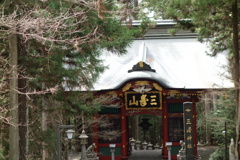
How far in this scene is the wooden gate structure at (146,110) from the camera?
18172mm

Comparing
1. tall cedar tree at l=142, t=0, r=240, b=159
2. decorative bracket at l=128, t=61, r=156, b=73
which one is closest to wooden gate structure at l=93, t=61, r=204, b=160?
decorative bracket at l=128, t=61, r=156, b=73

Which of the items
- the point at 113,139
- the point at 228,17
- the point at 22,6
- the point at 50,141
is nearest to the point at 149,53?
the point at 113,139

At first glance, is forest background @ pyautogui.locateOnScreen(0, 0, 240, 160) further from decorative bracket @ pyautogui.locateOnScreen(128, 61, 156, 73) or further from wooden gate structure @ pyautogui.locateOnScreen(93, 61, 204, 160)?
decorative bracket @ pyautogui.locateOnScreen(128, 61, 156, 73)

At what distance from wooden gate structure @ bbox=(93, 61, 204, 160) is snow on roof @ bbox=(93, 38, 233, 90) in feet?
1.27

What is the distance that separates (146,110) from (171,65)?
8.13ft

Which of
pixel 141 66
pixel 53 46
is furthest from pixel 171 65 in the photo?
pixel 53 46

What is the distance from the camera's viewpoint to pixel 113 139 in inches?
728

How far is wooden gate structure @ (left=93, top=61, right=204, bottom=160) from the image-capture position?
18172 millimetres

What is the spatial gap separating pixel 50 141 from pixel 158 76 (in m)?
6.85

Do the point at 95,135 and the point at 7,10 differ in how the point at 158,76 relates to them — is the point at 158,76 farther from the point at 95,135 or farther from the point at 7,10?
the point at 7,10

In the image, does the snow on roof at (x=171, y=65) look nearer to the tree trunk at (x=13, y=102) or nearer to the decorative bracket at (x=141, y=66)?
the decorative bracket at (x=141, y=66)

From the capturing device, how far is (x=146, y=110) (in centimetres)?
1889

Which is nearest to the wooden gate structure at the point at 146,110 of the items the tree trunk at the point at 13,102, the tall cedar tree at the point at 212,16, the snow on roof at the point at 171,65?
the snow on roof at the point at 171,65

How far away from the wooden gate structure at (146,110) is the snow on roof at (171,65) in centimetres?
39
